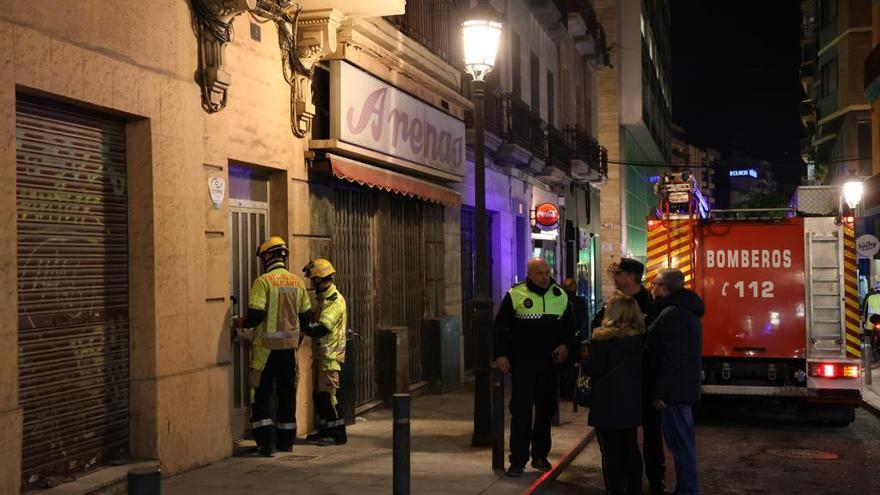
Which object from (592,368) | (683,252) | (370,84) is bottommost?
(592,368)

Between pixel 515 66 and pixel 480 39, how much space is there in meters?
11.5

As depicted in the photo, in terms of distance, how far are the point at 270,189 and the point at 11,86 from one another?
421 cm

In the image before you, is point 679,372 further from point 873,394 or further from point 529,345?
point 873,394

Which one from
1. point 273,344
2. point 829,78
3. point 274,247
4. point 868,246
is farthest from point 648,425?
point 829,78

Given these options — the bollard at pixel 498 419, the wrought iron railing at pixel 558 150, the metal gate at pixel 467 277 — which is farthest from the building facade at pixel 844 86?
the bollard at pixel 498 419

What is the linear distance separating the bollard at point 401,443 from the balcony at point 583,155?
840 inches

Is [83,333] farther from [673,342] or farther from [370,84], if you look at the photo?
[370,84]

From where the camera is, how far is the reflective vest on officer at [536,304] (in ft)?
27.7

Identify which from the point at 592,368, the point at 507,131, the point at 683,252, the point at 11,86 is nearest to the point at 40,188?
the point at 11,86

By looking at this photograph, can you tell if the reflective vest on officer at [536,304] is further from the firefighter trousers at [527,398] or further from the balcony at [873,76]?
the balcony at [873,76]

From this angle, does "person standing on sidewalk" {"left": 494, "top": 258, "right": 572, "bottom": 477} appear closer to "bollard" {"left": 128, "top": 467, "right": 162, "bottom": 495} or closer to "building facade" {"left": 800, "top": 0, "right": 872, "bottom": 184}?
"bollard" {"left": 128, "top": 467, "right": 162, "bottom": 495}

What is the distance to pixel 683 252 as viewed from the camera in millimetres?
12594

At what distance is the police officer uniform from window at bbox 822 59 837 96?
40484mm

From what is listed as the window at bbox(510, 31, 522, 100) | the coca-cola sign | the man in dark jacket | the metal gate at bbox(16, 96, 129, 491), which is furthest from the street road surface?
the window at bbox(510, 31, 522, 100)
